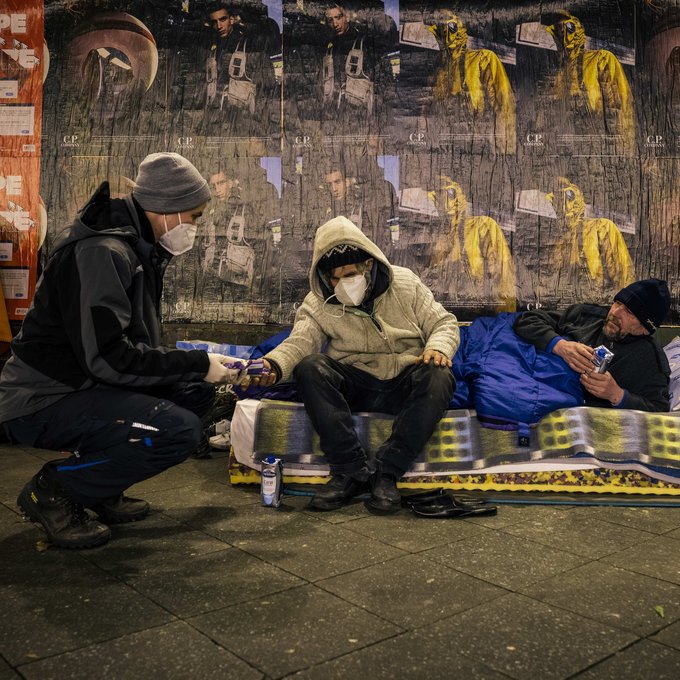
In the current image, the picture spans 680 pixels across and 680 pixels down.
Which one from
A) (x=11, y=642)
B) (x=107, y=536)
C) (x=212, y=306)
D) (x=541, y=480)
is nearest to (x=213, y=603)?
(x=11, y=642)

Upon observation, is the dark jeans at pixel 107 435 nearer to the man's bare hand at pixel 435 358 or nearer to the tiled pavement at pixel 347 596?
the tiled pavement at pixel 347 596

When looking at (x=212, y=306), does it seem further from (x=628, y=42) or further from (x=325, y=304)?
(x=628, y=42)

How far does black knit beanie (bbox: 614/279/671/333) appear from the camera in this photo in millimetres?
3434

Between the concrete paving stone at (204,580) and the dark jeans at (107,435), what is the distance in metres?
0.28

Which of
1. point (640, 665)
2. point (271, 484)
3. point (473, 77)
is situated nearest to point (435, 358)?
point (271, 484)

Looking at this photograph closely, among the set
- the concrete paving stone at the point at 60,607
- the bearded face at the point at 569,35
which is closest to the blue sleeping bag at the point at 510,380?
the concrete paving stone at the point at 60,607

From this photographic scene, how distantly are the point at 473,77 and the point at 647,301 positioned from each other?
1973 mm

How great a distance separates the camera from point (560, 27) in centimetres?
455

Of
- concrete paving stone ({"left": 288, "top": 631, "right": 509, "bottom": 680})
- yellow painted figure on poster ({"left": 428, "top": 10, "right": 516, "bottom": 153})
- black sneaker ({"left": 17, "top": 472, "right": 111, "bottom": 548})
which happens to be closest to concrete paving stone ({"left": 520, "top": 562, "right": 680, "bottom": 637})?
concrete paving stone ({"left": 288, "top": 631, "right": 509, "bottom": 680})

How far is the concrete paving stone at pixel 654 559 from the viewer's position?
2277mm

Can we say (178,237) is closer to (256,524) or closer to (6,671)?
(256,524)

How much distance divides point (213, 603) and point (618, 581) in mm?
1205

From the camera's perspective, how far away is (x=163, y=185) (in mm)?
2592

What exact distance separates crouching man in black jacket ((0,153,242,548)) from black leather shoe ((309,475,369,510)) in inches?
26.7
